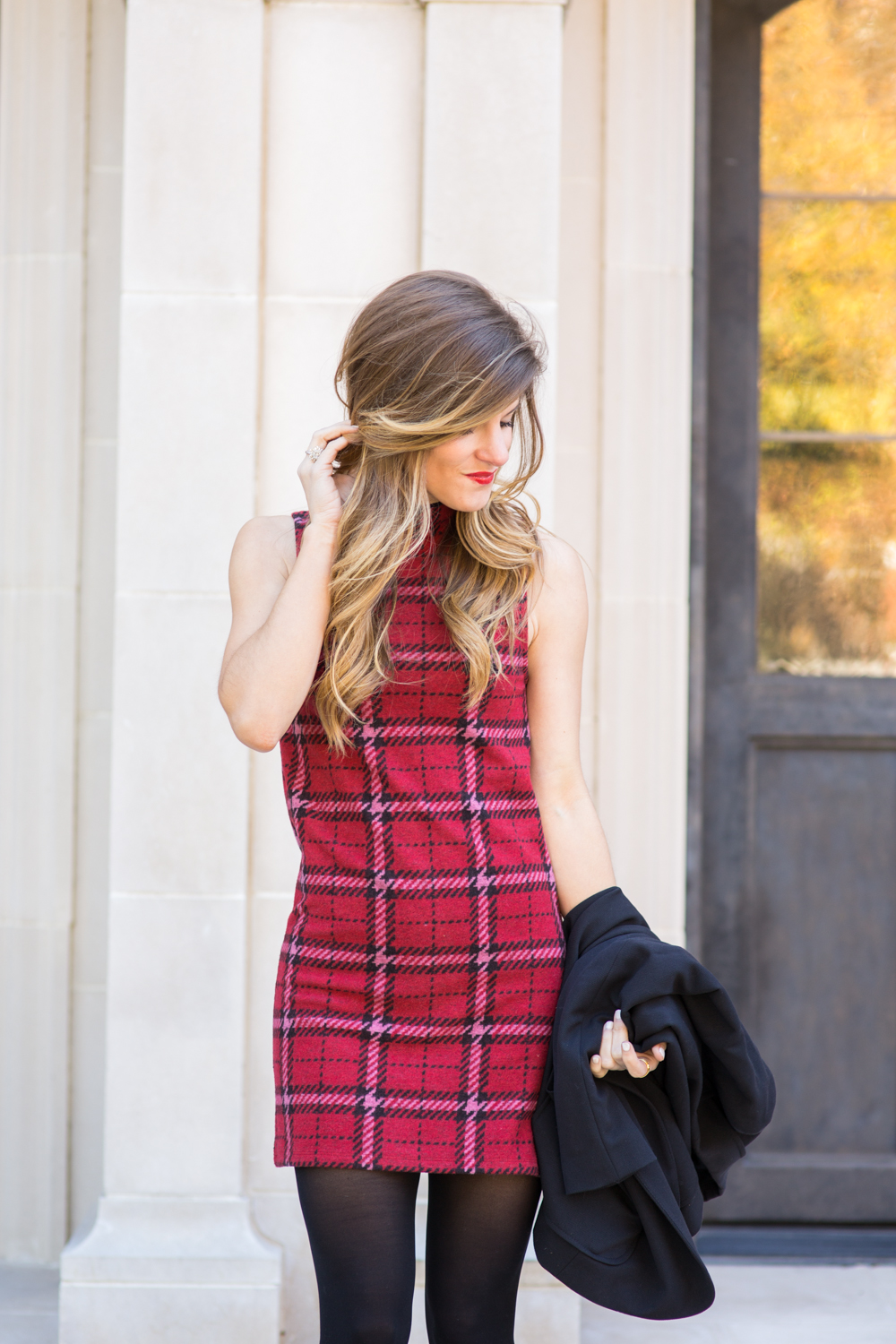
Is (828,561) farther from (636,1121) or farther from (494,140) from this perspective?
(636,1121)

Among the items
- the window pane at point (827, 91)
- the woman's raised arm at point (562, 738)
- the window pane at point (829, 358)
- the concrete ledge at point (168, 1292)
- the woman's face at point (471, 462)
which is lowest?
the concrete ledge at point (168, 1292)

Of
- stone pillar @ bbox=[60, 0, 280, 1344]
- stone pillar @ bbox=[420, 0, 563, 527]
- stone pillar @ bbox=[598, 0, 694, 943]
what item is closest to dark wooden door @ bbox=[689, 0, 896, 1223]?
stone pillar @ bbox=[598, 0, 694, 943]

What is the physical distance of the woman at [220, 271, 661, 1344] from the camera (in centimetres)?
161

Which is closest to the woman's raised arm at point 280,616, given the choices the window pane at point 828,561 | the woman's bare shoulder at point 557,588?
the woman's bare shoulder at point 557,588

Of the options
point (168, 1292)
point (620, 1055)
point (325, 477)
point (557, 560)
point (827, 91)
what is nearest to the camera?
point (620, 1055)

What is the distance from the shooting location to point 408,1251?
1652 mm

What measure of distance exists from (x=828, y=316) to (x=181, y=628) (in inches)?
72.9

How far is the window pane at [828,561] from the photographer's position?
3.32 metres

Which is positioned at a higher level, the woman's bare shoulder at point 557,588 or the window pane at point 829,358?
the window pane at point 829,358

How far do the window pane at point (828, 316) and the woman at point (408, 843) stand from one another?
187 centimetres

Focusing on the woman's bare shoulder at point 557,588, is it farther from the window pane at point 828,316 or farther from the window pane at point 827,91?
the window pane at point 827,91

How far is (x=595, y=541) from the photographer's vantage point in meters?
3.10

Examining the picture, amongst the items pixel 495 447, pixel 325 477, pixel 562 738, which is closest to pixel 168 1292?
pixel 562 738

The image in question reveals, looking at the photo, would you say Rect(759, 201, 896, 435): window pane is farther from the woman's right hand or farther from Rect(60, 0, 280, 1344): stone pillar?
the woman's right hand
